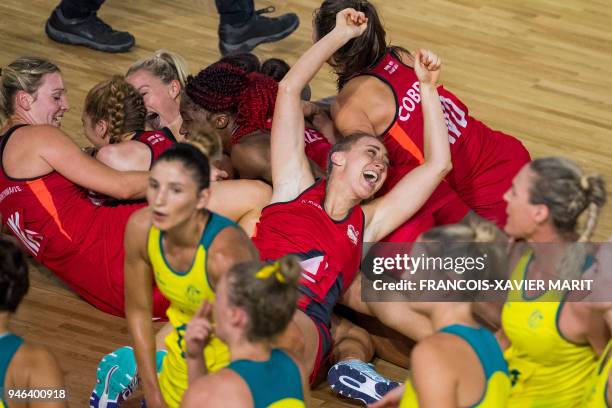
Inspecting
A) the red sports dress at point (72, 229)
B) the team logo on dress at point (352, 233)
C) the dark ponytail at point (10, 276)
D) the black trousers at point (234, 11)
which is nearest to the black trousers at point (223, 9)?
the black trousers at point (234, 11)

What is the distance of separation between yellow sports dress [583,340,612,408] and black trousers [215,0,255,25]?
13.0 ft

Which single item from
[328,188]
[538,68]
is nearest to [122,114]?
[328,188]

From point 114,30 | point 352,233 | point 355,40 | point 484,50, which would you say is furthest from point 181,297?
point 484,50

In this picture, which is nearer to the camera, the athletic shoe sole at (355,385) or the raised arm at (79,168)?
the athletic shoe sole at (355,385)

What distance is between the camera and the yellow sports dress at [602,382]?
10.3 ft

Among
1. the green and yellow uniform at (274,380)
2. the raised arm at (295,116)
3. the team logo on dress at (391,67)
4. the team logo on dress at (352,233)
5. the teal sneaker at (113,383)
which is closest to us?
the green and yellow uniform at (274,380)

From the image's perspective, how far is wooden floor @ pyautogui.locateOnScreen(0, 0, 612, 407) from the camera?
20.6 feet

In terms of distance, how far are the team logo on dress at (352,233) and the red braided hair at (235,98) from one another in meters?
0.74

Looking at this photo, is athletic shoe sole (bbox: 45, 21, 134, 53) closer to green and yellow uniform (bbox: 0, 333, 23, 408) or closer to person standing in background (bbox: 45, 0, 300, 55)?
person standing in background (bbox: 45, 0, 300, 55)

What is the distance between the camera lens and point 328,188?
166 inches

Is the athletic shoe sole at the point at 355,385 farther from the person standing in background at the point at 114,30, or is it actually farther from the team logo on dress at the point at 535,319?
the person standing in background at the point at 114,30

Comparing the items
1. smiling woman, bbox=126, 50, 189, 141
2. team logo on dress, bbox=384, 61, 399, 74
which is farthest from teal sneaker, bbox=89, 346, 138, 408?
team logo on dress, bbox=384, 61, 399, 74

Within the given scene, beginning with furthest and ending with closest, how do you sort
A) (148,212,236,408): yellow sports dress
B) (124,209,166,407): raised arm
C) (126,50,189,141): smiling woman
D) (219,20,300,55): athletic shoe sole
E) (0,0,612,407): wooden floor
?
(219,20,300,55): athletic shoe sole < (0,0,612,407): wooden floor < (126,50,189,141): smiling woman < (124,209,166,407): raised arm < (148,212,236,408): yellow sports dress

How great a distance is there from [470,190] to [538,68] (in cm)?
242
